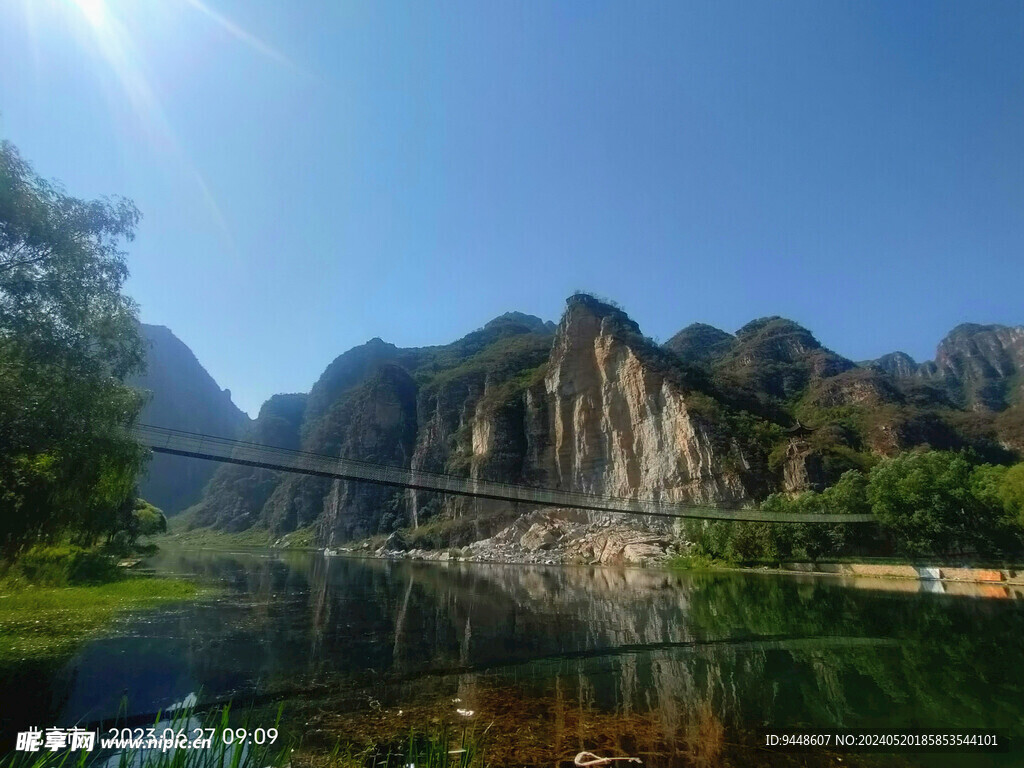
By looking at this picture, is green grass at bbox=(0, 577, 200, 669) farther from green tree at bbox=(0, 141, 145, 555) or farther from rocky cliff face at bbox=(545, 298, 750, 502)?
rocky cliff face at bbox=(545, 298, 750, 502)

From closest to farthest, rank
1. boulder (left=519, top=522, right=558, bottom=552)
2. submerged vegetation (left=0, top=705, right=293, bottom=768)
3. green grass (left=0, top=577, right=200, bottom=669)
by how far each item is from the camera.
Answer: submerged vegetation (left=0, top=705, right=293, bottom=768), green grass (left=0, top=577, right=200, bottom=669), boulder (left=519, top=522, right=558, bottom=552)

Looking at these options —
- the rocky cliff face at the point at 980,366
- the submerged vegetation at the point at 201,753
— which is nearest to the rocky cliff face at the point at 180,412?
the submerged vegetation at the point at 201,753

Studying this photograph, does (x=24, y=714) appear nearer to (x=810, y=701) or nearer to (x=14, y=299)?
(x=14, y=299)

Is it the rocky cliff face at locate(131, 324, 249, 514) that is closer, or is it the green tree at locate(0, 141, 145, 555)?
the green tree at locate(0, 141, 145, 555)

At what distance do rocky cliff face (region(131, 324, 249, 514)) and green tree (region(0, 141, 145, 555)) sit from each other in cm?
16201

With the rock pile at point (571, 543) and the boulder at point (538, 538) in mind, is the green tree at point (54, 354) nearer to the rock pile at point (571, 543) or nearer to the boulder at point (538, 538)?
the rock pile at point (571, 543)

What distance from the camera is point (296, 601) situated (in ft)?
70.0

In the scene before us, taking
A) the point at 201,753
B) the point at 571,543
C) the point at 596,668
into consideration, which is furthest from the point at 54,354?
the point at 571,543

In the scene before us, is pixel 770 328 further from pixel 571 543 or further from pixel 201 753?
pixel 201 753

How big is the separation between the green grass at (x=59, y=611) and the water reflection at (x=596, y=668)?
2.57ft

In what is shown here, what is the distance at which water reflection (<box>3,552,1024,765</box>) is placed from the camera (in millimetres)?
7637

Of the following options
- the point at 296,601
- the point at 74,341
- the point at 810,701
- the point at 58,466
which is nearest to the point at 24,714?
the point at 58,466

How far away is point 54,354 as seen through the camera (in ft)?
29.3

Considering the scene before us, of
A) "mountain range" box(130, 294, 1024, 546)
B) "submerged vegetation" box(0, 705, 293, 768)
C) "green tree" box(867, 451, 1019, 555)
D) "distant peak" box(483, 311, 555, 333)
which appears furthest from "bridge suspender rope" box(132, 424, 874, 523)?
"distant peak" box(483, 311, 555, 333)
